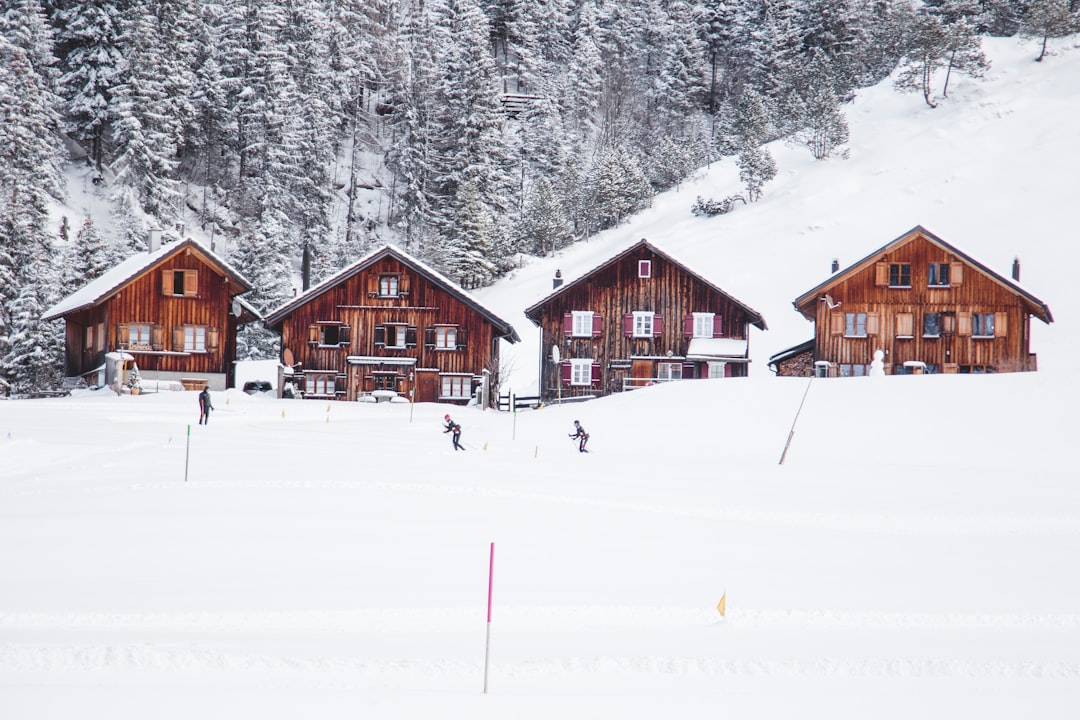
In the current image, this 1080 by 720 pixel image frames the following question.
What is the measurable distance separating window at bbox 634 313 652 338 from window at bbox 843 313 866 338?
32.9 ft

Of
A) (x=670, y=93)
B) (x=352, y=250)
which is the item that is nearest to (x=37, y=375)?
(x=352, y=250)

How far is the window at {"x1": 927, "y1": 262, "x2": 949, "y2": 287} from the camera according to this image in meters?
43.5

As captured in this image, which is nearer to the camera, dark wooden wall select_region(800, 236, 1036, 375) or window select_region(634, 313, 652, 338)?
dark wooden wall select_region(800, 236, 1036, 375)

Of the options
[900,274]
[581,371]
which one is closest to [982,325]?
[900,274]

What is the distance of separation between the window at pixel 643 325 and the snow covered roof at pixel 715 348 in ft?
7.94

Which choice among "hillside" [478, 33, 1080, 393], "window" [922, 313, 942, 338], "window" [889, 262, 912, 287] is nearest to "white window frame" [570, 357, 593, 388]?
"hillside" [478, 33, 1080, 393]

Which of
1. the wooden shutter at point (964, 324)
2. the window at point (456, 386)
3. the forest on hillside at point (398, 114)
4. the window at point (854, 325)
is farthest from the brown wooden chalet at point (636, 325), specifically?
the forest on hillside at point (398, 114)

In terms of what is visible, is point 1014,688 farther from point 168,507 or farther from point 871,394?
point 871,394

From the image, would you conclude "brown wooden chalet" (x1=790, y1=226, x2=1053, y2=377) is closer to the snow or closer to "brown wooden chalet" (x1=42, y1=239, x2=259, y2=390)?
the snow

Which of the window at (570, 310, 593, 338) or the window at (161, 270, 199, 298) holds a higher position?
the window at (161, 270, 199, 298)

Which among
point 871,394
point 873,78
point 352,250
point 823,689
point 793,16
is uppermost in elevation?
point 793,16

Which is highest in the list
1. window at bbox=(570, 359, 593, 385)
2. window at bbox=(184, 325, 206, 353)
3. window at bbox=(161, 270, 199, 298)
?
window at bbox=(161, 270, 199, 298)

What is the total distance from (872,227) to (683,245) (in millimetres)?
14365

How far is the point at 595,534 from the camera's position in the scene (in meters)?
15.0
